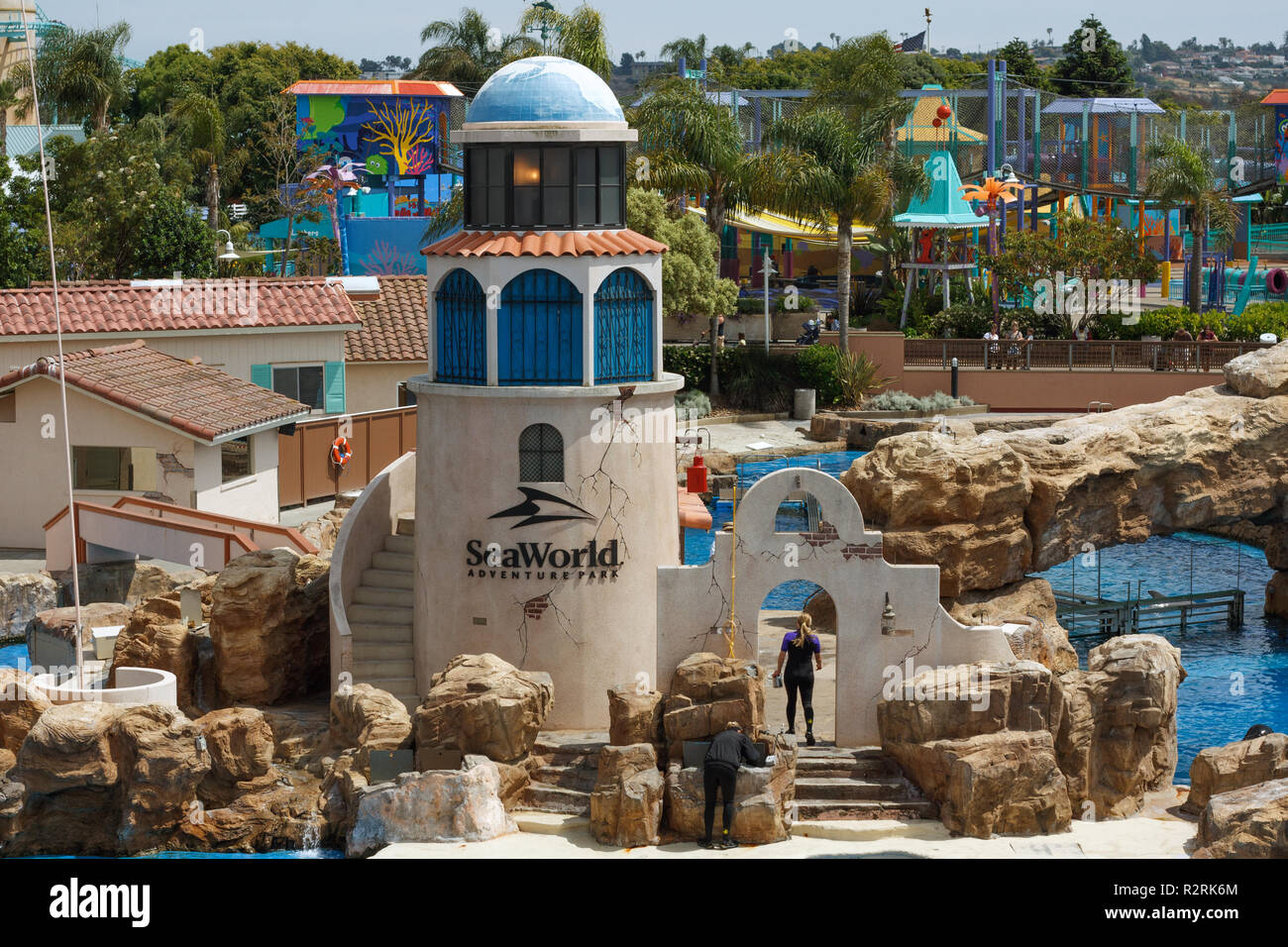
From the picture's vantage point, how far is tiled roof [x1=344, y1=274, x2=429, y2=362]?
39812 mm

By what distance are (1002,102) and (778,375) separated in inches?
1054

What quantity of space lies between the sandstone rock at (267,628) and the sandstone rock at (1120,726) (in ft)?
29.6

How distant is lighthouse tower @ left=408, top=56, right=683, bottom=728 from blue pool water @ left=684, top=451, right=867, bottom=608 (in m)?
5.15

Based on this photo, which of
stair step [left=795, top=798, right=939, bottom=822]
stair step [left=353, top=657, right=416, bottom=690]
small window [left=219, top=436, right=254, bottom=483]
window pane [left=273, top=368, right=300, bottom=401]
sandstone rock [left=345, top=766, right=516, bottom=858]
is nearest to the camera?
sandstone rock [left=345, top=766, right=516, bottom=858]

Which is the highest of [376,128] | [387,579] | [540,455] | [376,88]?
[376,88]

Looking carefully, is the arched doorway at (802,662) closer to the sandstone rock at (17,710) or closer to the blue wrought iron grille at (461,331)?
the blue wrought iron grille at (461,331)

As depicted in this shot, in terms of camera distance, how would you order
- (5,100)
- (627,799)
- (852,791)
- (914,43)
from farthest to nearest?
(914,43)
(5,100)
(852,791)
(627,799)

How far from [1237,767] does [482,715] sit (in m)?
7.80

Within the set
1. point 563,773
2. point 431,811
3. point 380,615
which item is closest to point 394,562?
point 380,615

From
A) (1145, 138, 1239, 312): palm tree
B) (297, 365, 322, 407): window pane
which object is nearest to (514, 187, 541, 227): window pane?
(297, 365, 322, 407): window pane

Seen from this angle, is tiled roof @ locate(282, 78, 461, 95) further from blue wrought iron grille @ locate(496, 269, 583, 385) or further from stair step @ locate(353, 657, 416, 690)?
blue wrought iron grille @ locate(496, 269, 583, 385)

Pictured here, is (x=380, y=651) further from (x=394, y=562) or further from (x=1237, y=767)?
(x=1237, y=767)

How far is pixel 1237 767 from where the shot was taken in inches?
786
